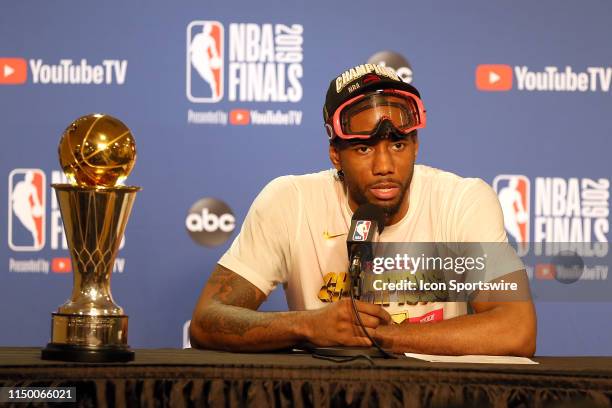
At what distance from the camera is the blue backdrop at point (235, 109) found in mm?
3424

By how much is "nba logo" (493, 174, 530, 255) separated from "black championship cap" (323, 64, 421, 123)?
3.96 ft

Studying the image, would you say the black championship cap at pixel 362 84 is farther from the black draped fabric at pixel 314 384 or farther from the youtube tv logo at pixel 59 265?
the youtube tv logo at pixel 59 265

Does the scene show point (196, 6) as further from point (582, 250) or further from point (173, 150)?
point (582, 250)

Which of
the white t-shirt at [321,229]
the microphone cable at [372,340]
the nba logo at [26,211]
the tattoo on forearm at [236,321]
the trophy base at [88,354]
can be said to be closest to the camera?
the trophy base at [88,354]

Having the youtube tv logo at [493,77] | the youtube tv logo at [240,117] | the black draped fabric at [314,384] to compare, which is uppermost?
the youtube tv logo at [493,77]

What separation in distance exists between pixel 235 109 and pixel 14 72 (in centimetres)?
81

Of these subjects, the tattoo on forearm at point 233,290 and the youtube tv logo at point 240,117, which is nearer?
the tattoo on forearm at point 233,290

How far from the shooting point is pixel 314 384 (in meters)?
1.59

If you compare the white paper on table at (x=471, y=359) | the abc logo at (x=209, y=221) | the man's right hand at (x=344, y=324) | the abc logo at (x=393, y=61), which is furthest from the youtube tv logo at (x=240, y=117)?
the white paper on table at (x=471, y=359)

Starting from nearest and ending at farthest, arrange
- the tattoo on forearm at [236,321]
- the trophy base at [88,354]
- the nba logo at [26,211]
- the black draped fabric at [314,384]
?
the black draped fabric at [314,384], the trophy base at [88,354], the tattoo on forearm at [236,321], the nba logo at [26,211]

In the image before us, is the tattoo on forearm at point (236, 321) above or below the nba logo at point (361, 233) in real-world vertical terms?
below

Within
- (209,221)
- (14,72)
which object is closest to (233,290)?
(209,221)

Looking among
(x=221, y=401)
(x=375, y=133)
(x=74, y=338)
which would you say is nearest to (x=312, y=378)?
(x=221, y=401)

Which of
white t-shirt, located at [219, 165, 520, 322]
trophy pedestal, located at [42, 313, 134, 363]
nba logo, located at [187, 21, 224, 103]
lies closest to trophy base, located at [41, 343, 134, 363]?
trophy pedestal, located at [42, 313, 134, 363]
